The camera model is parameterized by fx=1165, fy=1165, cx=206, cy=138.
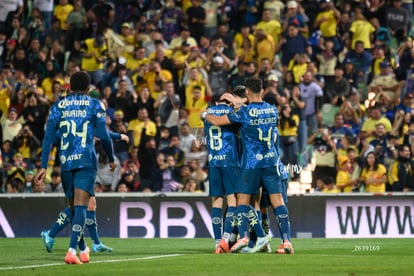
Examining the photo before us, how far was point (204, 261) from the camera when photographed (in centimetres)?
1475

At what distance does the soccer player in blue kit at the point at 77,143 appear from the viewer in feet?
47.0

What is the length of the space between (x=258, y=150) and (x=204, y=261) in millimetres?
2001

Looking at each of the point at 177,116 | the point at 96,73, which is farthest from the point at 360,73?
the point at 96,73

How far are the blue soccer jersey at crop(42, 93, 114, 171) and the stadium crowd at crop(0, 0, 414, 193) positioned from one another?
31.6 feet

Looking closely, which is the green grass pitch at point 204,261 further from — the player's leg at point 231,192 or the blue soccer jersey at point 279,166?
the blue soccer jersey at point 279,166

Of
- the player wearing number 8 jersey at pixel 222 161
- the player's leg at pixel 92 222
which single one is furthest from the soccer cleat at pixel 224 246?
the player's leg at pixel 92 222

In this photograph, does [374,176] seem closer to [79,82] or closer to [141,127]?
[141,127]

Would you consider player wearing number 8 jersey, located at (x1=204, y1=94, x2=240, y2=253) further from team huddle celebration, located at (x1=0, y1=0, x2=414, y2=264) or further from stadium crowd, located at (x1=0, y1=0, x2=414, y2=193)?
stadium crowd, located at (x1=0, y1=0, x2=414, y2=193)

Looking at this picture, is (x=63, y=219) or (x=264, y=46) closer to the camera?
(x=63, y=219)

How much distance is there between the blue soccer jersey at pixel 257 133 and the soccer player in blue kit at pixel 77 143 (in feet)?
7.19

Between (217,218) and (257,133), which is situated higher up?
(257,133)

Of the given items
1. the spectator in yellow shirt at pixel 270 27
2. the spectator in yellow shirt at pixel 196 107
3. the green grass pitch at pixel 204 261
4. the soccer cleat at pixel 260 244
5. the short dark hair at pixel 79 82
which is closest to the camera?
the green grass pitch at pixel 204 261

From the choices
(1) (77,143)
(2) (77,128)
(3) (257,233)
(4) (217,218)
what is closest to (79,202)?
(1) (77,143)

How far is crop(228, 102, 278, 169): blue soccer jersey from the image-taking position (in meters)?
16.0
